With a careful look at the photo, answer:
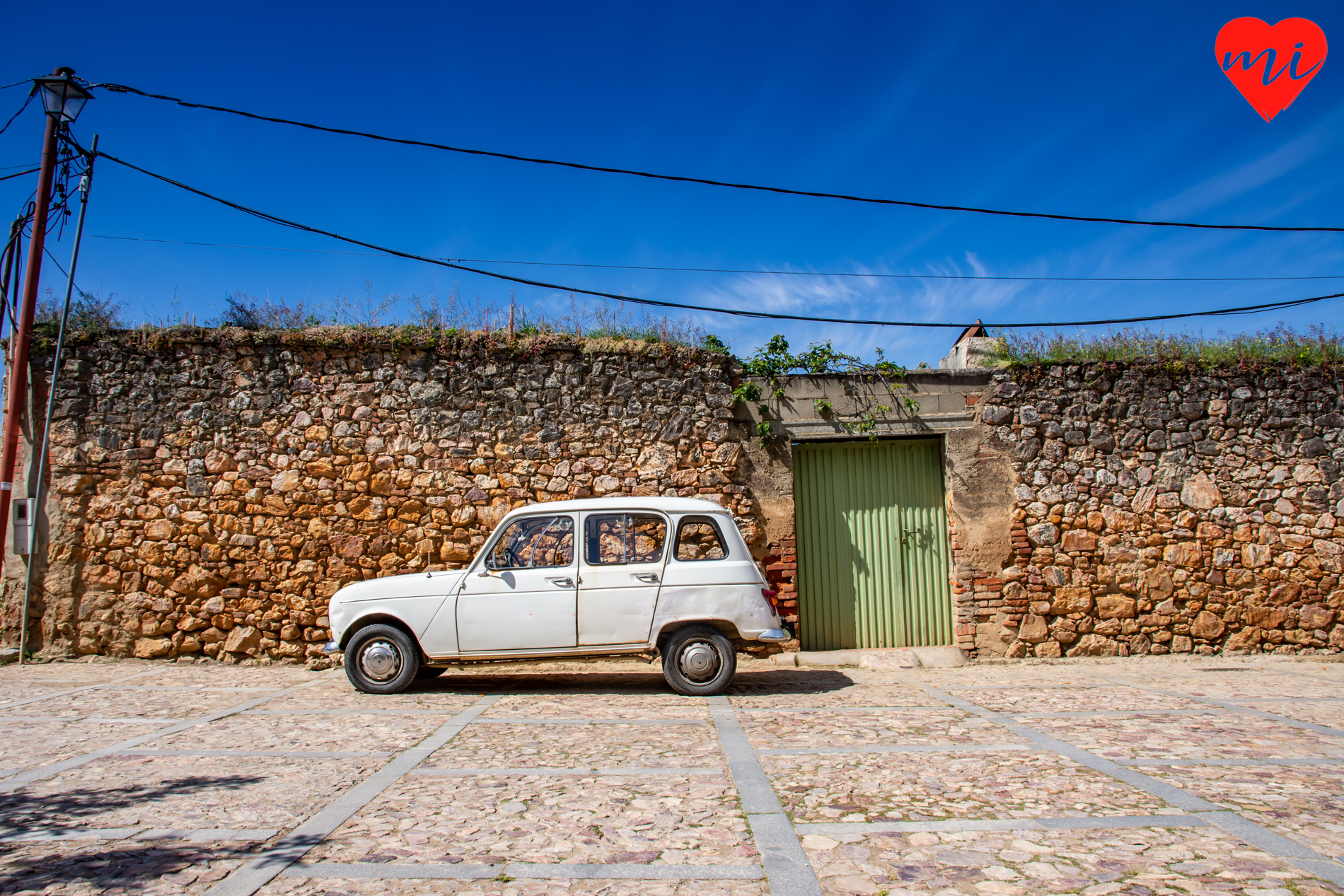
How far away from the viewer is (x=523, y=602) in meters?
6.36

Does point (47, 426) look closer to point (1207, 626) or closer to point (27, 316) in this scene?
point (27, 316)

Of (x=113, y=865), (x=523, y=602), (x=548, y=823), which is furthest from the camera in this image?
(x=523, y=602)

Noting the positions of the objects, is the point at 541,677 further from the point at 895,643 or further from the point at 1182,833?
the point at 1182,833

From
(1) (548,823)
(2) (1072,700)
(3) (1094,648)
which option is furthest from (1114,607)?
(1) (548,823)

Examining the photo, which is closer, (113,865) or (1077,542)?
(113,865)

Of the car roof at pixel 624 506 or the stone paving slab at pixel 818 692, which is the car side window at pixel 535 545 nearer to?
the car roof at pixel 624 506

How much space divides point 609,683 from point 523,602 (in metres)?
1.42

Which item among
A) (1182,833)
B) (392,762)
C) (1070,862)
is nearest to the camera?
(1070,862)

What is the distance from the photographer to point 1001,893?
268cm

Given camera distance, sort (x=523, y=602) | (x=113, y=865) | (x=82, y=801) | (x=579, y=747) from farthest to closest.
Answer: (x=523, y=602) → (x=579, y=747) → (x=82, y=801) → (x=113, y=865)

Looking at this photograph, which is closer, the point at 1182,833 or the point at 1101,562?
the point at 1182,833

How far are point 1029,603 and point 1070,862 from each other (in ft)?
19.9

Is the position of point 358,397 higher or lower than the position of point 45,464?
higher

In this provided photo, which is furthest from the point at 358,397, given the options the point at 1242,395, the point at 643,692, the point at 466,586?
the point at 1242,395
